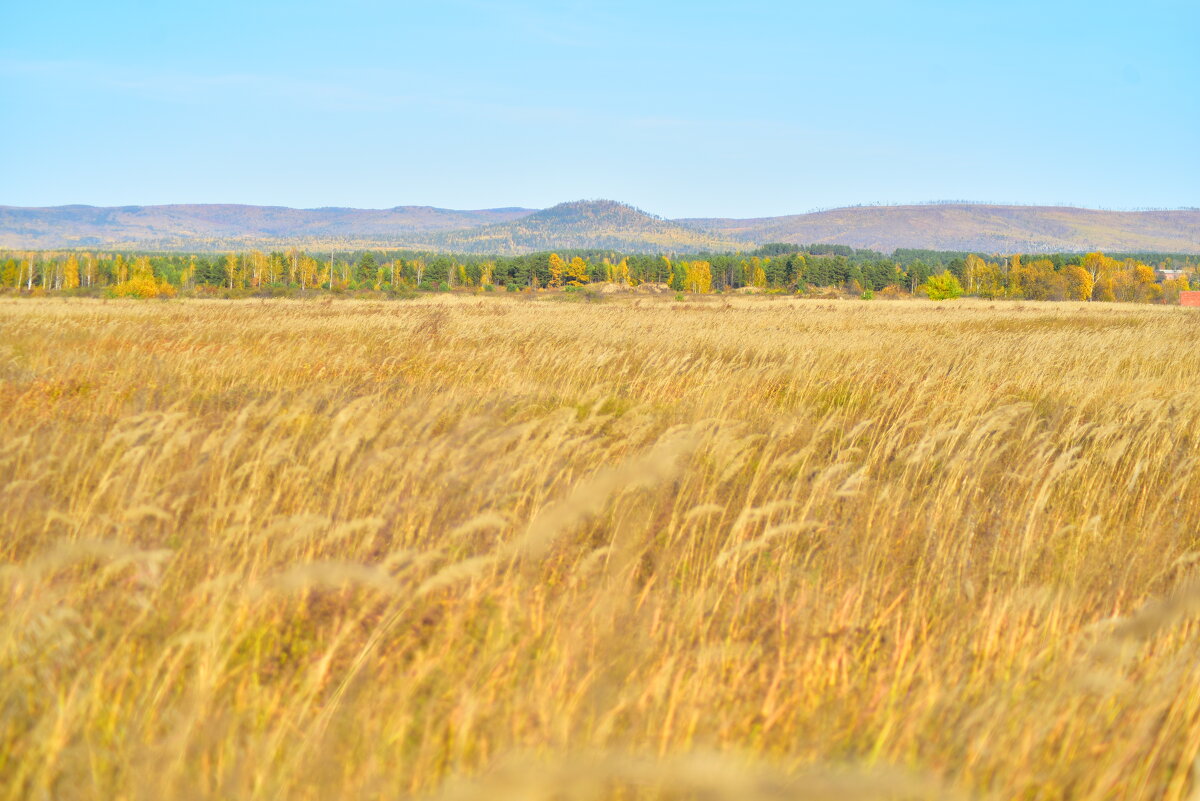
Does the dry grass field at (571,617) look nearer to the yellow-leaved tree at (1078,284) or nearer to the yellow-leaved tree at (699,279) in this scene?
the yellow-leaved tree at (1078,284)

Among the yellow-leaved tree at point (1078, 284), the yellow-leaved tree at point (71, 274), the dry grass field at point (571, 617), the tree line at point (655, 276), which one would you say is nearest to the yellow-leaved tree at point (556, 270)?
the tree line at point (655, 276)

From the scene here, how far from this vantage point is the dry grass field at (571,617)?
75.3 inches

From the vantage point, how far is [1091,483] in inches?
186

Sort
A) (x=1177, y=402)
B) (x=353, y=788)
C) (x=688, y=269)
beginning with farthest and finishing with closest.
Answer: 1. (x=688, y=269)
2. (x=1177, y=402)
3. (x=353, y=788)

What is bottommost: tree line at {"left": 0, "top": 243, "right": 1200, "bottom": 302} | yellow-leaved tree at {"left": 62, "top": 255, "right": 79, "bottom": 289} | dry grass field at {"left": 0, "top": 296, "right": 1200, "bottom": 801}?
dry grass field at {"left": 0, "top": 296, "right": 1200, "bottom": 801}

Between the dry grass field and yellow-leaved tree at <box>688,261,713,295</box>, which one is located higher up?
yellow-leaved tree at <box>688,261,713,295</box>

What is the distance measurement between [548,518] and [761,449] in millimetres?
2805

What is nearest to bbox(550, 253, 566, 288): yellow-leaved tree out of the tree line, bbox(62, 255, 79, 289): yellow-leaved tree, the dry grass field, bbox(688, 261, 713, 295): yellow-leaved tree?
the tree line

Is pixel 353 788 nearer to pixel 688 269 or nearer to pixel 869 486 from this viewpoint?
pixel 869 486

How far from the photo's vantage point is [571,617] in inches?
104

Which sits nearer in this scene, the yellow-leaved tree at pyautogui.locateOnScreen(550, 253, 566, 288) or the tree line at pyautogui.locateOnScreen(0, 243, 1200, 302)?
the tree line at pyautogui.locateOnScreen(0, 243, 1200, 302)

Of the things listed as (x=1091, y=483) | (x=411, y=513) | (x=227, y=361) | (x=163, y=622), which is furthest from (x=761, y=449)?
(x=227, y=361)

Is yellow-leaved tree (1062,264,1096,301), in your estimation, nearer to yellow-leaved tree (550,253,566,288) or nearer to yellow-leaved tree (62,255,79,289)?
yellow-leaved tree (550,253,566,288)

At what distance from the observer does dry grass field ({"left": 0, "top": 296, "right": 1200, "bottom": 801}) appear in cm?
191
